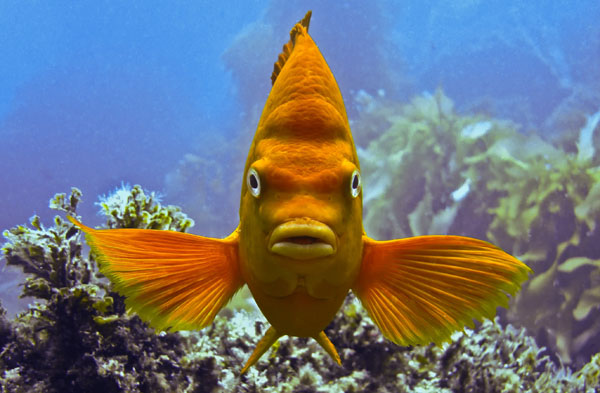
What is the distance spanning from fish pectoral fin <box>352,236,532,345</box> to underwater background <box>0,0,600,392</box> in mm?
447

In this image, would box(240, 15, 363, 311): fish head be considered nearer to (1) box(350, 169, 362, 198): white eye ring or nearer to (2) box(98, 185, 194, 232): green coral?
(1) box(350, 169, 362, 198): white eye ring

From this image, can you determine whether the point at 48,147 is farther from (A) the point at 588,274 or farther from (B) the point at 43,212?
(A) the point at 588,274

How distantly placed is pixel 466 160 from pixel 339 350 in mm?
6049

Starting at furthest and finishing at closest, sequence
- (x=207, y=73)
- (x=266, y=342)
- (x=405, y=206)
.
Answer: (x=207, y=73) → (x=405, y=206) → (x=266, y=342)

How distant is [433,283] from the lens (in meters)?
1.16

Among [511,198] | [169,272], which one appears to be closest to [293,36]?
[169,272]

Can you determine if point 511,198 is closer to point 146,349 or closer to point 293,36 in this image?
point 146,349

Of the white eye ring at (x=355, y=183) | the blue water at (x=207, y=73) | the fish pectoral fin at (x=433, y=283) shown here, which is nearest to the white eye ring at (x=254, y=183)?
the white eye ring at (x=355, y=183)

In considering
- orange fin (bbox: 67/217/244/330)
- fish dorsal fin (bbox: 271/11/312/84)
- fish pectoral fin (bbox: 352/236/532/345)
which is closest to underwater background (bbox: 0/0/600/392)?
fish pectoral fin (bbox: 352/236/532/345)

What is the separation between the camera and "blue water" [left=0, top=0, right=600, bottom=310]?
61.3 feet

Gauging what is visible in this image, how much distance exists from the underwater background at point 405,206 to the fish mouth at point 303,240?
100cm

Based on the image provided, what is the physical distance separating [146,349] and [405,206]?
621cm

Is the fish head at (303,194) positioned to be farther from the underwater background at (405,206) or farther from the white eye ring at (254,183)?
the underwater background at (405,206)

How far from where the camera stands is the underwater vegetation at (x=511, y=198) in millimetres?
5426
